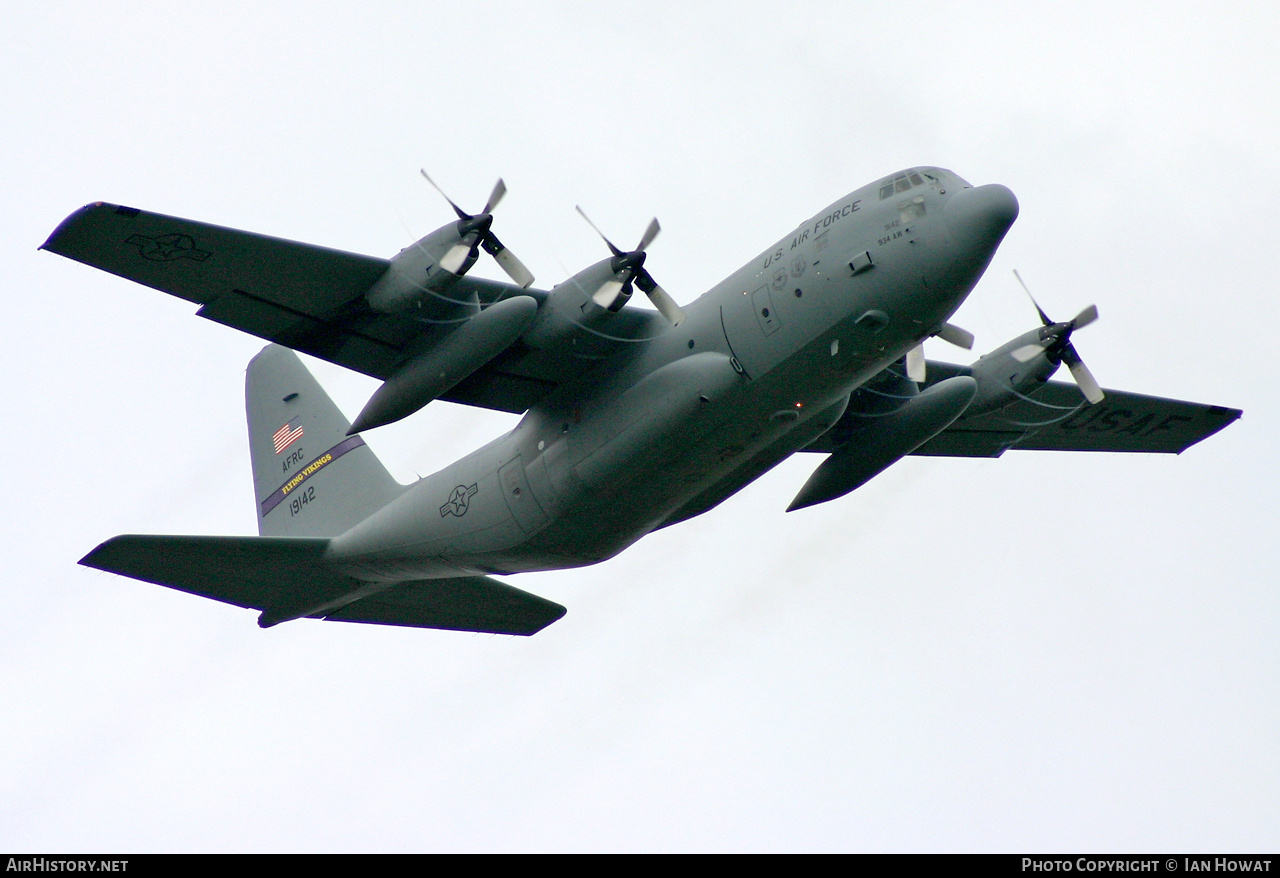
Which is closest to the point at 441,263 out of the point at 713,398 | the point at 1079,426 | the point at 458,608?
the point at 713,398

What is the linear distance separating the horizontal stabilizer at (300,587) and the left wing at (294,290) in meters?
3.33

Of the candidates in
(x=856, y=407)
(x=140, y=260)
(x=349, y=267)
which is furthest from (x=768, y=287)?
(x=140, y=260)

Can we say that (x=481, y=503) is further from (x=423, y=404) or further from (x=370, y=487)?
(x=370, y=487)

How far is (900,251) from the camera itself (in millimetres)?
17719

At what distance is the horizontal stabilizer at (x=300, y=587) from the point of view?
20062 millimetres

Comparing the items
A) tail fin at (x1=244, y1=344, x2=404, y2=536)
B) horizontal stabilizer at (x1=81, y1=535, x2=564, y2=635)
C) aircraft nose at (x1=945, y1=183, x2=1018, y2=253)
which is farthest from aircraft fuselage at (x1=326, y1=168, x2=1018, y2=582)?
tail fin at (x1=244, y1=344, x2=404, y2=536)

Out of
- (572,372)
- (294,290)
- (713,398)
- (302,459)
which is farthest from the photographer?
(302,459)

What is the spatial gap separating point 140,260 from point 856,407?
1097 centimetres

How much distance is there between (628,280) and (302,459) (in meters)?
9.42

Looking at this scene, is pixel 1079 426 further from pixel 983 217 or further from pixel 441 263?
pixel 441 263

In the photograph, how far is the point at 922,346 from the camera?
63.0ft

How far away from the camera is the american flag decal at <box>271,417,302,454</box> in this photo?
25656mm

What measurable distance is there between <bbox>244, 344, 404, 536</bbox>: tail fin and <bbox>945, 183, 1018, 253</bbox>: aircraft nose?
35.6 feet
